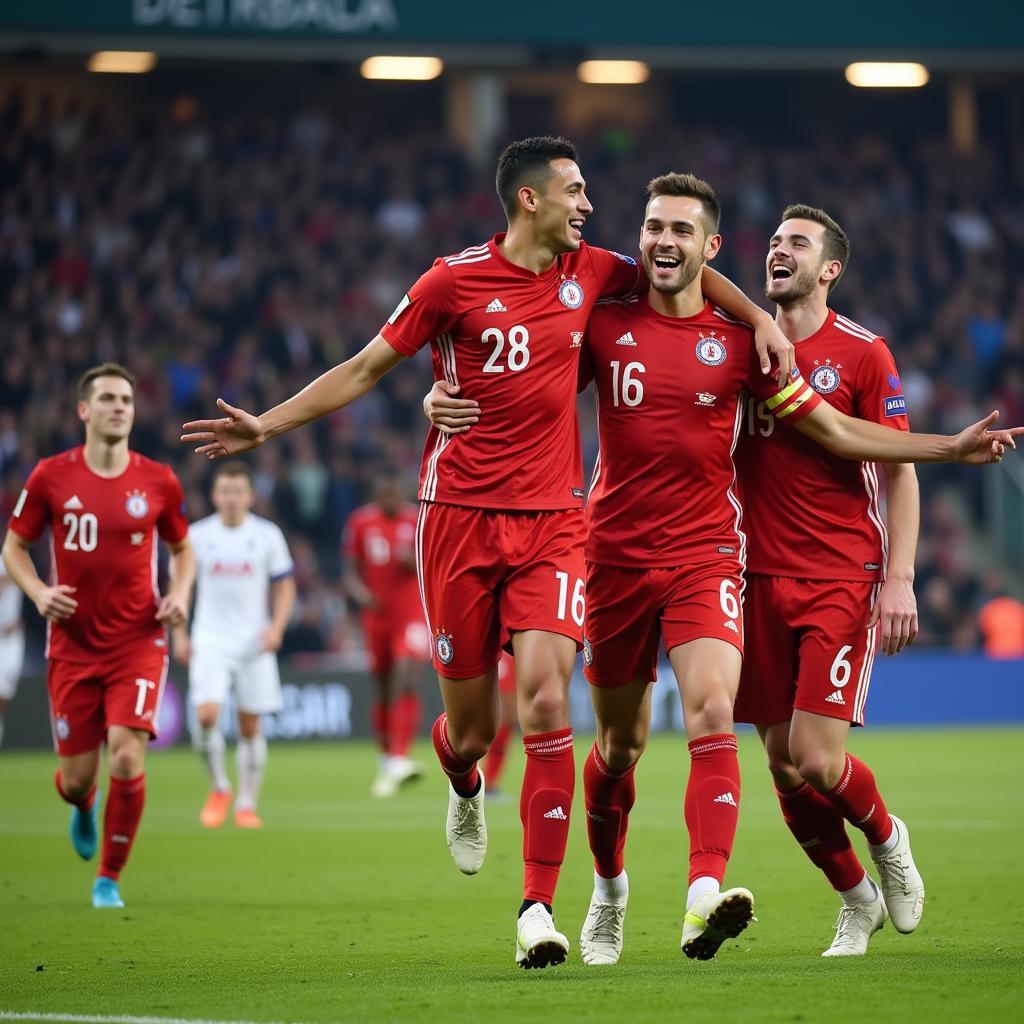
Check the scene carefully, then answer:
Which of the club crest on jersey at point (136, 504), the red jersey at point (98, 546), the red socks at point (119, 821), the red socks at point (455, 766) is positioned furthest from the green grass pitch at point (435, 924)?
the club crest on jersey at point (136, 504)

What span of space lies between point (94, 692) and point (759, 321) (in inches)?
175

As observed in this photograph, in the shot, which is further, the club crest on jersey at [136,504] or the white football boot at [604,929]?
the club crest on jersey at [136,504]

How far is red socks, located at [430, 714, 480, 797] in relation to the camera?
25.3 ft

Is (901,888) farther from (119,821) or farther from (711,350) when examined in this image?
(119,821)

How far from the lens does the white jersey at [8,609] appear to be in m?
19.1

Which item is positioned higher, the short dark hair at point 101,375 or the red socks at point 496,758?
the short dark hair at point 101,375

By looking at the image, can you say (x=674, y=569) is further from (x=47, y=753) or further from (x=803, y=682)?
(x=47, y=753)

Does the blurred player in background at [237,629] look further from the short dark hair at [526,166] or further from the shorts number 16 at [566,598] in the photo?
the shorts number 16 at [566,598]

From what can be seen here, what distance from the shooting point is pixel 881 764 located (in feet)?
60.5

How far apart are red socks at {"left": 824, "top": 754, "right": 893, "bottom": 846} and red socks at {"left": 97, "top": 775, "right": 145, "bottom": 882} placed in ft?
12.8

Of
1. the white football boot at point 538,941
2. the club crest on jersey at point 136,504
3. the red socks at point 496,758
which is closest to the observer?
the white football boot at point 538,941

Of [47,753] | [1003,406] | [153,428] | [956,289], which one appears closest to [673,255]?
[47,753]

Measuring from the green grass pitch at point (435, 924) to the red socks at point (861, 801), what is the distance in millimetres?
478

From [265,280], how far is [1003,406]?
420 inches
